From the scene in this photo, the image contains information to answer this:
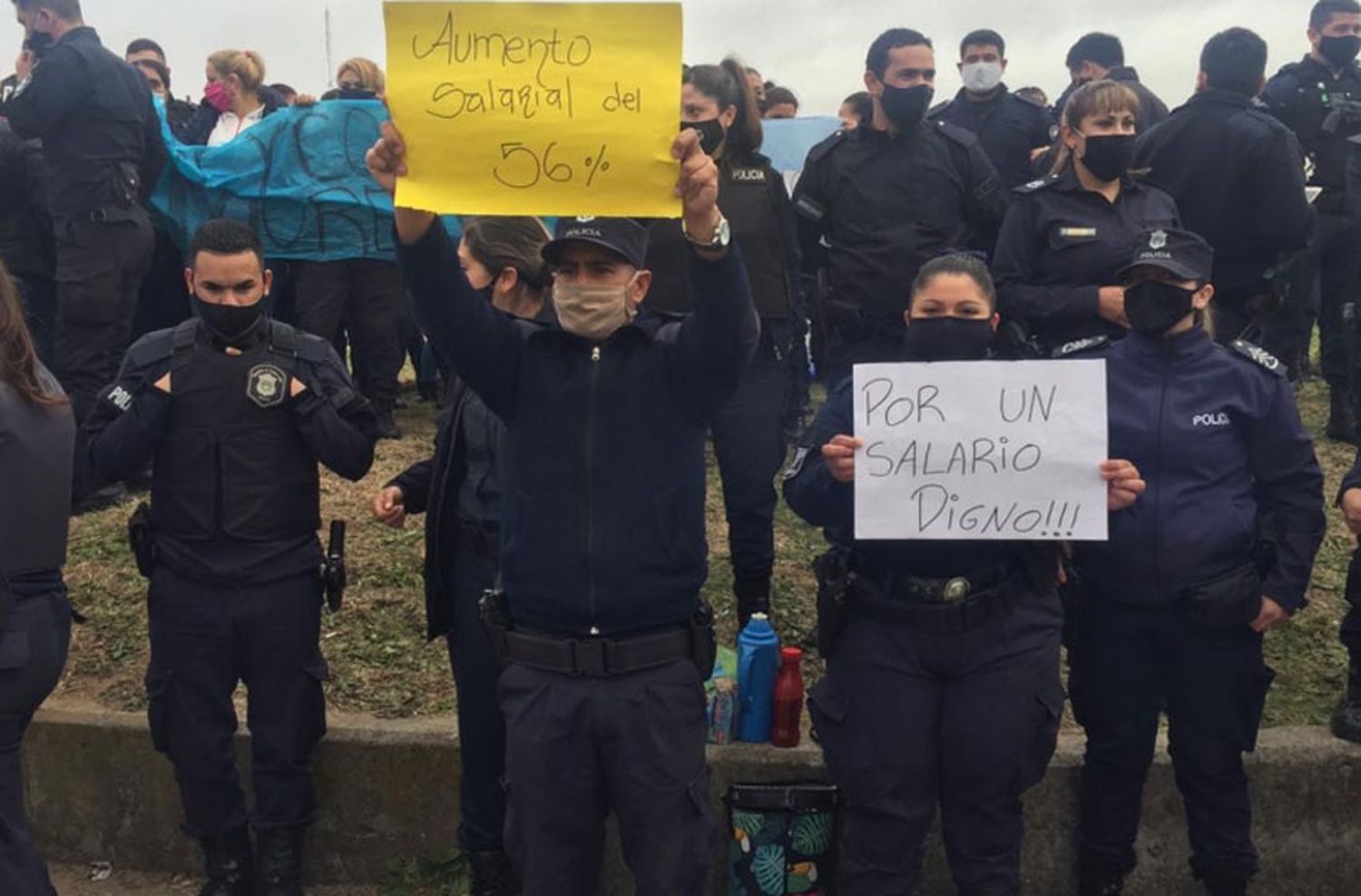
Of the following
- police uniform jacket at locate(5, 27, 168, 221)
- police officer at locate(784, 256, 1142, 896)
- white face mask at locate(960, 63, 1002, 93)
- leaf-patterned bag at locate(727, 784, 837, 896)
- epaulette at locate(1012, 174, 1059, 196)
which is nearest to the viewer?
police officer at locate(784, 256, 1142, 896)

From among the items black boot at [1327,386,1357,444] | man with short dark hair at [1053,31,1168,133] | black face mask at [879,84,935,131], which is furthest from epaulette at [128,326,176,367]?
black boot at [1327,386,1357,444]

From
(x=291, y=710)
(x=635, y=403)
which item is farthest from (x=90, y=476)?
(x=635, y=403)

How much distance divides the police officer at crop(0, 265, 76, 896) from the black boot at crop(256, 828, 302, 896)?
3.09 feet

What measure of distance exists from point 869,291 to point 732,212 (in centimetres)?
64

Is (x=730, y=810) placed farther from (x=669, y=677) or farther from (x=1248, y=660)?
(x=1248, y=660)

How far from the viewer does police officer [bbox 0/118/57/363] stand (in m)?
6.75

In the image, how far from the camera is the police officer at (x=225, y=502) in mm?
4098

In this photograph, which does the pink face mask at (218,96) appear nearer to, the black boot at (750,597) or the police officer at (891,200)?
the police officer at (891,200)

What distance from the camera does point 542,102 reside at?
8.95ft

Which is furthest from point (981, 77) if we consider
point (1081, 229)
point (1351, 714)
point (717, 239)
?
point (717, 239)

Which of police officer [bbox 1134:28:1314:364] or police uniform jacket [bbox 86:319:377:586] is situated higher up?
police officer [bbox 1134:28:1314:364]

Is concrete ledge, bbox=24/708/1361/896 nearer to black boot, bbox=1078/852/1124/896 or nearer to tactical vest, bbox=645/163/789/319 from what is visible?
black boot, bbox=1078/852/1124/896

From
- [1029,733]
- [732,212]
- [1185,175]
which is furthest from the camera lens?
[1185,175]

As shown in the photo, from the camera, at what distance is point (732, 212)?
5.12m
